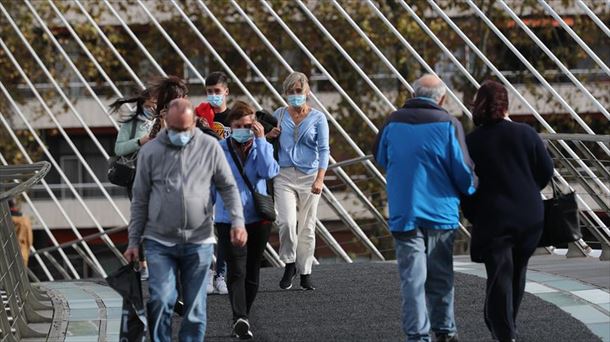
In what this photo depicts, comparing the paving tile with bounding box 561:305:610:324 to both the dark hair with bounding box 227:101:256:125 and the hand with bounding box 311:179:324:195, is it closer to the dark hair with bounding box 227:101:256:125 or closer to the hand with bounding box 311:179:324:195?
the hand with bounding box 311:179:324:195

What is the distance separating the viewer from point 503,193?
8250 millimetres

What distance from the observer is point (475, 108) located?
27.4 feet

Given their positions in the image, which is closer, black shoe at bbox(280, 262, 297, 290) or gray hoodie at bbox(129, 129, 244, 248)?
gray hoodie at bbox(129, 129, 244, 248)

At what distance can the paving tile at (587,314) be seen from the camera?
9.31 meters

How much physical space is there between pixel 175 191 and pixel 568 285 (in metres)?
3.67

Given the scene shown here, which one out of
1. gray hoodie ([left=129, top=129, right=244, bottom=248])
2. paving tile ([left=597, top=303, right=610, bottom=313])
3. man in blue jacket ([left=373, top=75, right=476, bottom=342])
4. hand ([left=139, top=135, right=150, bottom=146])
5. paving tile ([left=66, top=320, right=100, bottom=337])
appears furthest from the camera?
hand ([left=139, top=135, right=150, bottom=146])

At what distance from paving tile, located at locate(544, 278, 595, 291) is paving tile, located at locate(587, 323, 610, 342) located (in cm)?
146

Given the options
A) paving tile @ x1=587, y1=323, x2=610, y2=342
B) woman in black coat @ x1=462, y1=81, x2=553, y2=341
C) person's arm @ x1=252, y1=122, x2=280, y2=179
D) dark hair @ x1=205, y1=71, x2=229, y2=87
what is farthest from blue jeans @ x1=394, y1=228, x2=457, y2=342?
dark hair @ x1=205, y1=71, x2=229, y2=87

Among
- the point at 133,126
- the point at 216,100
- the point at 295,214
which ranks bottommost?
the point at 295,214

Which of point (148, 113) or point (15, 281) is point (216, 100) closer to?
point (148, 113)

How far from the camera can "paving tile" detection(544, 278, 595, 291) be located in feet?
35.0

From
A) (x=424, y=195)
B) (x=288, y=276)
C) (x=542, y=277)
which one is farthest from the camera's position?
(x=542, y=277)

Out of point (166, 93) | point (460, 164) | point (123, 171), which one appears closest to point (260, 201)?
point (166, 93)

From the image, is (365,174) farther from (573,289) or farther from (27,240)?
(573,289)
